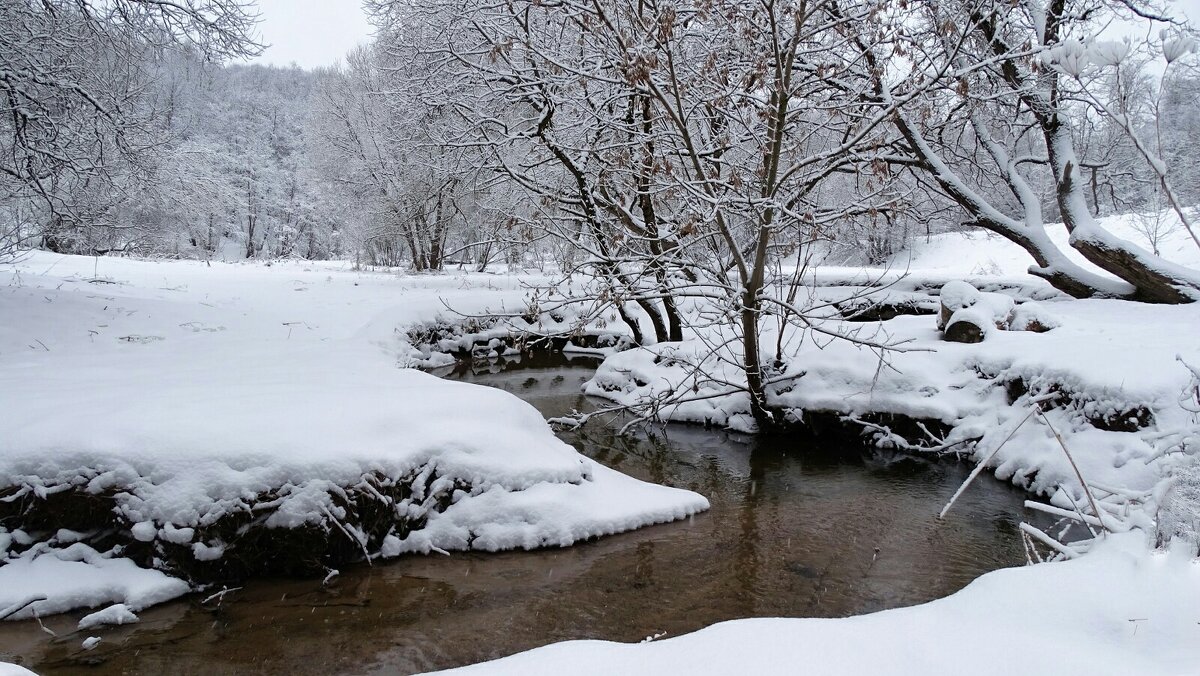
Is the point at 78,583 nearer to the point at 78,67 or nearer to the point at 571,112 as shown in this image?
the point at 78,67

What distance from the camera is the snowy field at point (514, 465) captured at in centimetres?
182

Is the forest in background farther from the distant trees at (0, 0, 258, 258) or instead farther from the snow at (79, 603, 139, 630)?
the snow at (79, 603, 139, 630)

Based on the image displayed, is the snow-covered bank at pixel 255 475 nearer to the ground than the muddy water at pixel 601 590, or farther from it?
farther from it

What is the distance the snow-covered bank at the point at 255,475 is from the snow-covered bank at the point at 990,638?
2572 mm

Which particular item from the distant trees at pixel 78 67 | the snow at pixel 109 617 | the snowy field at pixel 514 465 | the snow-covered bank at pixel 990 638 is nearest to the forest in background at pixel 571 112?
the distant trees at pixel 78 67

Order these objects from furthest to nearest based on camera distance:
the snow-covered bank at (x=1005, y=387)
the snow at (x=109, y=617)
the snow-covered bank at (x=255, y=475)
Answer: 1. the snow-covered bank at (x=1005, y=387)
2. the snow-covered bank at (x=255, y=475)
3. the snow at (x=109, y=617)

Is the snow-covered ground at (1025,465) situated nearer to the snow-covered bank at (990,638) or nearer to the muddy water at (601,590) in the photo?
the snow-covered bank at (990,638)

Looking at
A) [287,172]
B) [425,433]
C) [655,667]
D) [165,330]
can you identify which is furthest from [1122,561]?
[287,172]

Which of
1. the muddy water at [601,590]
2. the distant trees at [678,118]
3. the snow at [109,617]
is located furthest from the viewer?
the distant trees at [678,118]

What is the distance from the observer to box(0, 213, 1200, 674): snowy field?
5.97 feet

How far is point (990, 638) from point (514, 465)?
3.54 m

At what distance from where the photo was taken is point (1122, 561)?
6.77 feet

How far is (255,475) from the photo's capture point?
12.7ft

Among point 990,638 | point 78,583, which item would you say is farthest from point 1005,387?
point 78,583
